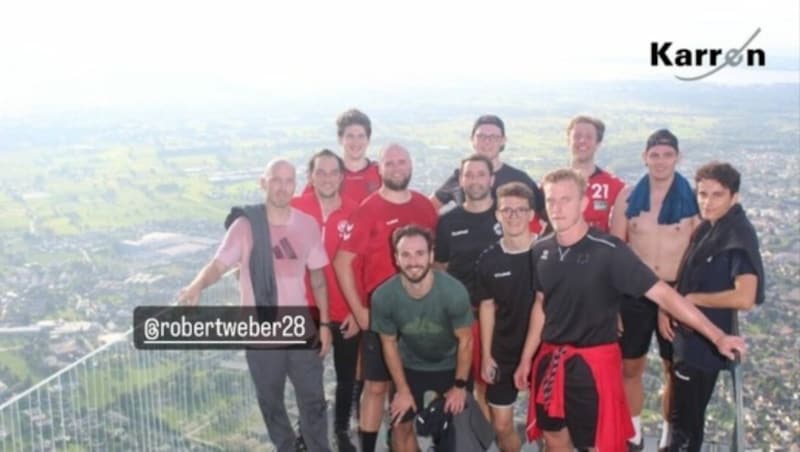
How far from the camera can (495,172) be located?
16.8ft

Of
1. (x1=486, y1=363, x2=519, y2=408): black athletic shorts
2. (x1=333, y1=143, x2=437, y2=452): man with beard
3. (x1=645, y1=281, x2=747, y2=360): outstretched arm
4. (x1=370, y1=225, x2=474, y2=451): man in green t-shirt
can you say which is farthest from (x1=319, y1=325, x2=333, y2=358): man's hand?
(x1=645, y1=281, x2=747, y2=360): outstretched arm

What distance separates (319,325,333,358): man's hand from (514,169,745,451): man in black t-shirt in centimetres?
139

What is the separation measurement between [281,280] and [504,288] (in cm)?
130

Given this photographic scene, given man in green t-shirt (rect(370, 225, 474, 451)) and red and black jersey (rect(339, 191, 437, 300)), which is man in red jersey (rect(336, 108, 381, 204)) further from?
man in green t-shirt (rect(370, 225, 474, 451))

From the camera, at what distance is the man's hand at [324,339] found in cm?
459

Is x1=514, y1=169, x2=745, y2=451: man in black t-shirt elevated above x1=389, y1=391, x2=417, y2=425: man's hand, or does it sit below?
above

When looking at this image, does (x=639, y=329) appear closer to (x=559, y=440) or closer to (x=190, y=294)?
(x=559, y=440)

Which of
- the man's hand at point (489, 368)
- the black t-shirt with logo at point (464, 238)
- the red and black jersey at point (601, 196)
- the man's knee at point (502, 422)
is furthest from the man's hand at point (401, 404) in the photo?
the red and black jersey at point (601, 196)

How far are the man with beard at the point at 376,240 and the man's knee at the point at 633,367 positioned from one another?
1534 millimetres

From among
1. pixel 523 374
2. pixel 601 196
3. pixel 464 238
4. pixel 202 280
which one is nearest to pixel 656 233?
pixel 601 196

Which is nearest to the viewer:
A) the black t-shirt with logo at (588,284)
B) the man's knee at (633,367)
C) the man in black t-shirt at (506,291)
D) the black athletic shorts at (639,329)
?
the black t-shirt with logo at (588,284)

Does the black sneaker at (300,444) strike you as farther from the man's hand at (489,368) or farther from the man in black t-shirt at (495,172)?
the man in black t-shirt at (495,172)

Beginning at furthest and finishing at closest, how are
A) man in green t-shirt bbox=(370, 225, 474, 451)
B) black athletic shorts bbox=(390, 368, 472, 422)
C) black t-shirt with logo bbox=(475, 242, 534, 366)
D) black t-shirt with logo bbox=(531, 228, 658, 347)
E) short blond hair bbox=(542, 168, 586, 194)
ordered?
black athletic shorts bbox=(390, 368, 472, 422)
black t-shirt with logo bbox=(475, 242, 534, 366)
man in green t-shirt bbox=(370, 225, 474, 451)
short blond hair bbox=(542, 168, 586, 194)
black t-shirt with logo bbox=(531, 228, 658, 347)

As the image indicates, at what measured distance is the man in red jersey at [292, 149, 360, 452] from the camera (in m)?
4.92
